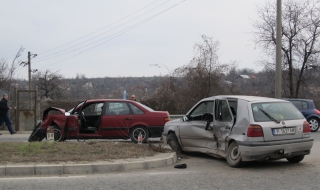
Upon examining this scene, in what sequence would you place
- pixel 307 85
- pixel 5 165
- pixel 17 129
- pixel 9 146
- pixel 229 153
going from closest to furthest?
pixel 5 165 < pixel 229 153 < pixel 9 146 < pixel 17 129 < pixel 307 85

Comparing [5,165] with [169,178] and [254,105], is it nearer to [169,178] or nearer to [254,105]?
[169,178]

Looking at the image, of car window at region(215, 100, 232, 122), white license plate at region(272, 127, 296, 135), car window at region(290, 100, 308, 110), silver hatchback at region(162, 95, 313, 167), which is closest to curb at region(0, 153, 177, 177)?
silver hatchback at region(162, 95, 313, 167)

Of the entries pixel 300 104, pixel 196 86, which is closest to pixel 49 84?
pixel 196 86

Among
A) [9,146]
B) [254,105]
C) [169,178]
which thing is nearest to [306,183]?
[254,105]

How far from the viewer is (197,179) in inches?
249

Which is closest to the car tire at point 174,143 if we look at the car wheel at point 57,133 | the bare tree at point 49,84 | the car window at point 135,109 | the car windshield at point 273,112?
the car window at point 135,109

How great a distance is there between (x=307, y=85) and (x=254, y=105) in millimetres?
23617

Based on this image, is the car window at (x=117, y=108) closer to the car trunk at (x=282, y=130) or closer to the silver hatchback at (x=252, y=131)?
the silver hatchback at (x=252, y=131)

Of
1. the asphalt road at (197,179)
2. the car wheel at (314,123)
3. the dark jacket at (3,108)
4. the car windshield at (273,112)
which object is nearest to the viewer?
the asphalt road at (197,179)

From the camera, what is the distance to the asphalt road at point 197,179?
5843 millimetres

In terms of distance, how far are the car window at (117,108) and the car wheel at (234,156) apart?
4.59 metres

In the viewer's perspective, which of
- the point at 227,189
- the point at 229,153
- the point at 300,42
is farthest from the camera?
the point at 300,42

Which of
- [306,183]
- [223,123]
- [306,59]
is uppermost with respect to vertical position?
[306,59]

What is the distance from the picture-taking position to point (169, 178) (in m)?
6.43
